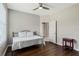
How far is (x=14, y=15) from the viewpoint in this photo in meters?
1.66

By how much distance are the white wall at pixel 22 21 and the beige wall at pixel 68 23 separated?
107 centimetres

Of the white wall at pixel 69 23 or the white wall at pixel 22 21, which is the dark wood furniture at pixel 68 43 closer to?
the white wall at pixel 69 23

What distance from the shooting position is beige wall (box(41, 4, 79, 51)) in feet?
9.61

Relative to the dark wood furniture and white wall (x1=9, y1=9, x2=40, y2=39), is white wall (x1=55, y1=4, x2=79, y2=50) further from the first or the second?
white wall (x1=9, y1=9, x2=40, y2=39)

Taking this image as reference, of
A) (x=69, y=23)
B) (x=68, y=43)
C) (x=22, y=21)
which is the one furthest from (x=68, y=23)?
(x=22, y=21)

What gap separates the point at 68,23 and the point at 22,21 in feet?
7.87

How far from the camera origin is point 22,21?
1.78 metres

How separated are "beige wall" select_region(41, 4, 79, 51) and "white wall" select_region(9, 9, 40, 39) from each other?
3.52ft

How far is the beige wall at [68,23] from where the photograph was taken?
293 centimetres

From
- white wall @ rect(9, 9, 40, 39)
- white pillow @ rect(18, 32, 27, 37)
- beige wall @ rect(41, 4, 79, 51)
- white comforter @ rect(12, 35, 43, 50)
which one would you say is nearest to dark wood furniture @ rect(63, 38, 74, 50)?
beige wall @ rect(41, 4, 79, 51)

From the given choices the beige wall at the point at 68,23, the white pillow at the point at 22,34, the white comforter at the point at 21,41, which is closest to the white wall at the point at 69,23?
the beige wall at the point at 68,23

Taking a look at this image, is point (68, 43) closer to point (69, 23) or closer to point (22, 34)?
point (69, 23)

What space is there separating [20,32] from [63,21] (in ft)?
8.19

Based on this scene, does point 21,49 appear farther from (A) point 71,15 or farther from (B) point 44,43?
(A) point 71,15
